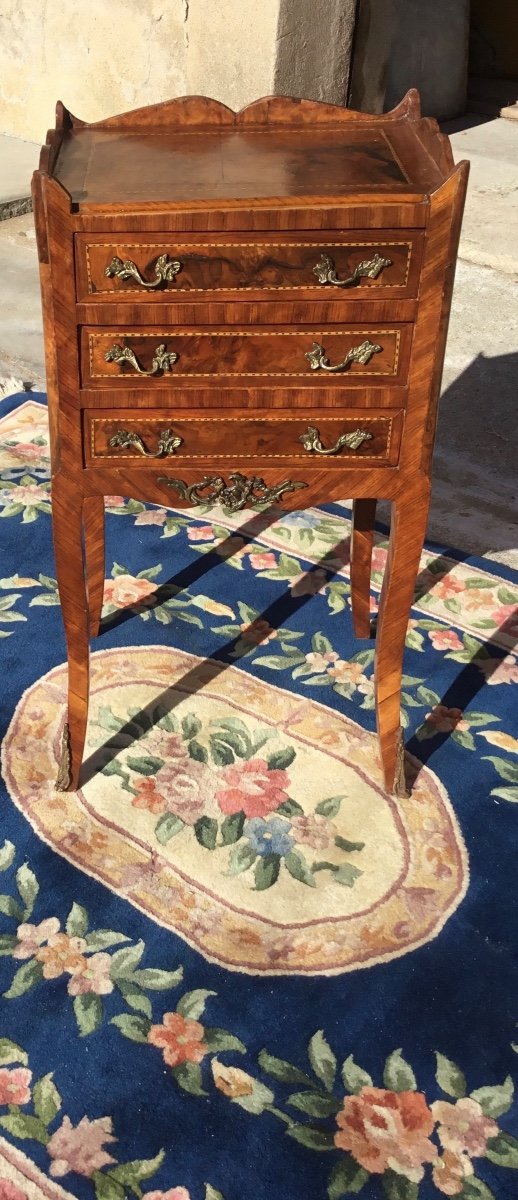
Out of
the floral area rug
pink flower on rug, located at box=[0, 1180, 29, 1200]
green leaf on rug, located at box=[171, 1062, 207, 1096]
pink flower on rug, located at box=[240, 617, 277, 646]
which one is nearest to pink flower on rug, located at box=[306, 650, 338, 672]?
the floral area rug

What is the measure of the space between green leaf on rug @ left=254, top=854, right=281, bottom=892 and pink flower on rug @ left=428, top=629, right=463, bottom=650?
2.45ft

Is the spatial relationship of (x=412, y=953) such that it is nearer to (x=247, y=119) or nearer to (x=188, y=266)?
(x=188, y=266)

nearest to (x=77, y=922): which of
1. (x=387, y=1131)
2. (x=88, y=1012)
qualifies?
(x=88, y=1012)

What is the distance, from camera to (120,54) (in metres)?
5.05

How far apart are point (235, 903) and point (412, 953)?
0.31 m

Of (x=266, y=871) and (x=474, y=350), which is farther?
(x=474, y=350)

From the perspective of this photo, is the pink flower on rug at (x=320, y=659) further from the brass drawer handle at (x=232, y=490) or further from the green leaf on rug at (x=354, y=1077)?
the green leaf on rug at (x=354, y=1077)

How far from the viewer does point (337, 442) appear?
5.59ft

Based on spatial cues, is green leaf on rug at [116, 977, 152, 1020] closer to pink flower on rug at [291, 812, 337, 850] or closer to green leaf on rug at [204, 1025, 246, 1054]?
green leaf on rug at [204, 1025, 246, 1054]

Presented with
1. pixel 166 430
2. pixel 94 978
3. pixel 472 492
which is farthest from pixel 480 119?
pixel 94 978

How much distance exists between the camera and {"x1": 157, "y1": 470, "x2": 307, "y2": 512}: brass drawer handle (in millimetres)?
1750

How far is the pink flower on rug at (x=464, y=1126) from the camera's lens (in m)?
1.52

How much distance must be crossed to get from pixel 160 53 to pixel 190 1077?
4549 millimetres

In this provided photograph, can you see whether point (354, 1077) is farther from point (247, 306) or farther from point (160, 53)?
point (160, 53)
